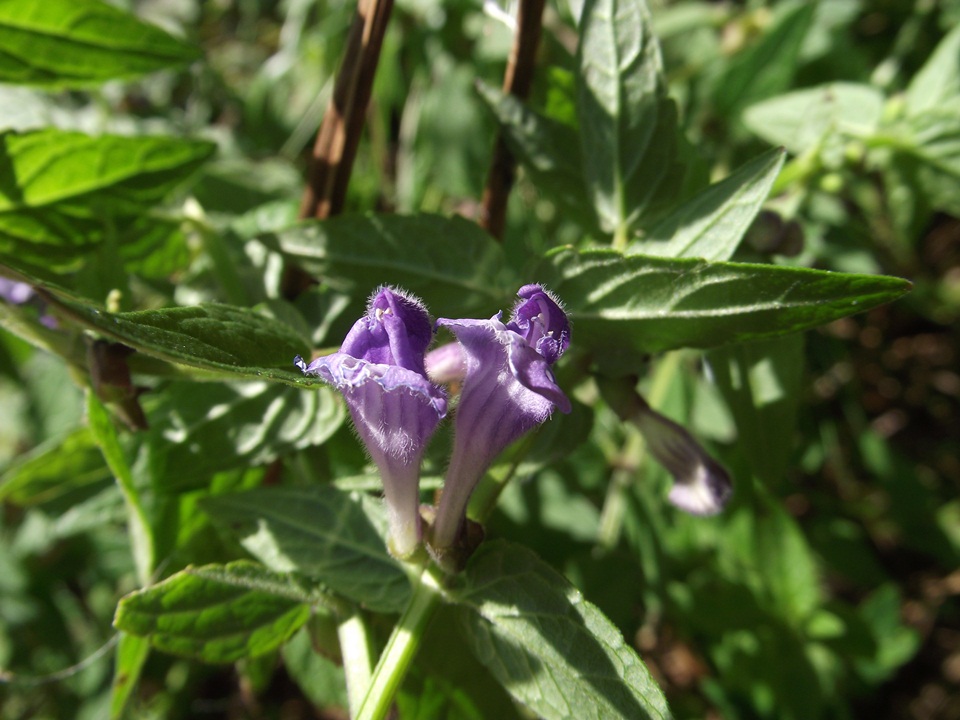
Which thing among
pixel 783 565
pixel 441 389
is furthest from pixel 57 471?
pixel 783 565

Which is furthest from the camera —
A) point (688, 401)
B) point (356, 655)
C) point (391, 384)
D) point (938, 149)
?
point (688, 401)

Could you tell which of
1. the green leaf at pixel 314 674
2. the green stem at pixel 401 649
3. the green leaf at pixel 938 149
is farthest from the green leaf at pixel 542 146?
the green leaf at pixel 314 674

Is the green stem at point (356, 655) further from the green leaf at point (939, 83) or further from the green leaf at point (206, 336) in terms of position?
the green leaf at point (939, 83)

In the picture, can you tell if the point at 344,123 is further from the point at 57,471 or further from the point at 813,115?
the point at 813,115

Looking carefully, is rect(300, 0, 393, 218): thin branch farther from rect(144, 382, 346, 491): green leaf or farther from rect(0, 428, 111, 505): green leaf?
Answer: rect(0, 428, 111, 505): green leaf

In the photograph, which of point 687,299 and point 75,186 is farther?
point 75,186

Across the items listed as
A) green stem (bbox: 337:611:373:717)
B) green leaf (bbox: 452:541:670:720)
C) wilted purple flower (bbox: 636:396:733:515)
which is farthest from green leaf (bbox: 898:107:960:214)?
green stem (bbox: 337:611:373:717)

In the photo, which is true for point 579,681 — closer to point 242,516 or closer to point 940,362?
point 242,516
